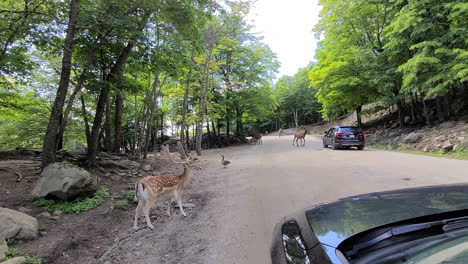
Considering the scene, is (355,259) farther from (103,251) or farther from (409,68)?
(409,68)

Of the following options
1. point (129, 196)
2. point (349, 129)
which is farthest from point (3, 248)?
point (349, 129)

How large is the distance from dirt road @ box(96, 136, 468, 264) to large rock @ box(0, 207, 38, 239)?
1608 mm

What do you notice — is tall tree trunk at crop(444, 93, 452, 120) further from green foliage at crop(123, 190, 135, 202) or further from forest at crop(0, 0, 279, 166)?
green foliage at crop(123, 190, 135, 202)

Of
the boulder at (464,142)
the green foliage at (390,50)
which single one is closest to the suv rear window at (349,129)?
the green foliage at (390,50)

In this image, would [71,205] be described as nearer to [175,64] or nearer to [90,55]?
[90,55]

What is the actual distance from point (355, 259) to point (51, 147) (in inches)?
313

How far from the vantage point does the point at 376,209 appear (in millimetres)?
1880

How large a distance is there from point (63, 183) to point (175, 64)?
6180mm

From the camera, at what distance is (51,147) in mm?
6480

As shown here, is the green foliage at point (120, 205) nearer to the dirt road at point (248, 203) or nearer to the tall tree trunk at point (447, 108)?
the dirt road at point (248, 203)

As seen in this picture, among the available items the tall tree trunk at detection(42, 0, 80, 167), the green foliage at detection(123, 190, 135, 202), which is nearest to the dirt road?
the green foliage at detection(123, 190, 135, 202)

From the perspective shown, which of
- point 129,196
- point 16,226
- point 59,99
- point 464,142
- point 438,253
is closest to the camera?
point 438,253

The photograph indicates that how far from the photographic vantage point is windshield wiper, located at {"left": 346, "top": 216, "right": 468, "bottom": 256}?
1.41m

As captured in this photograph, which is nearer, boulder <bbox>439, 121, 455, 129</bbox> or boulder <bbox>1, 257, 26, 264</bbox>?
boulder <bbox>1, 257, 26, 264</bbox>
